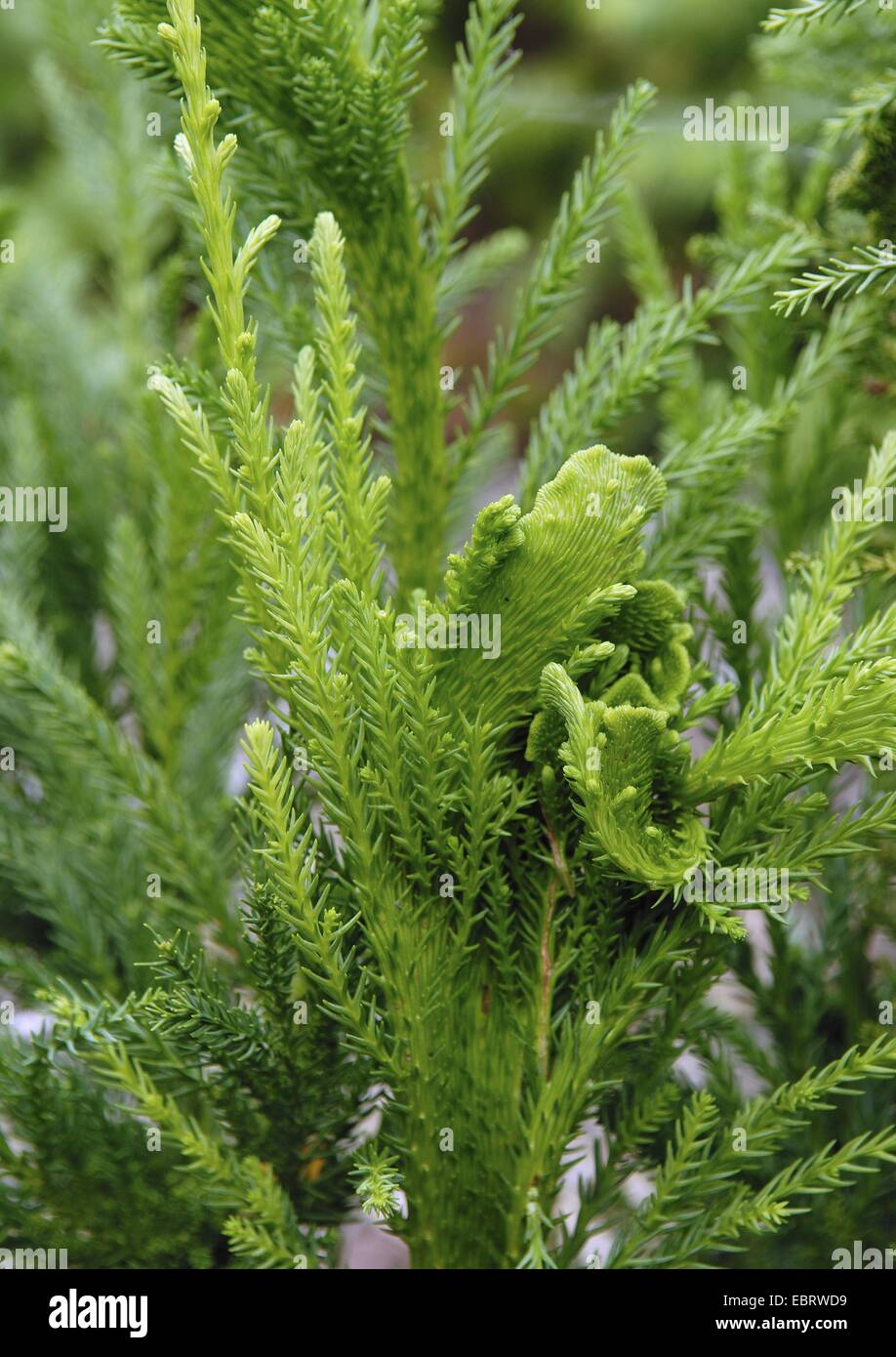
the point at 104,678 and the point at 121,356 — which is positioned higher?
the point at 121,356

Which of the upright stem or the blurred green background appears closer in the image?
the upright stem

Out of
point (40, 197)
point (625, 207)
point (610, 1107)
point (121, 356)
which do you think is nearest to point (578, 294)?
point (625, 207)

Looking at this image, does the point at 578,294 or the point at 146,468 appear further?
the point at 146,468

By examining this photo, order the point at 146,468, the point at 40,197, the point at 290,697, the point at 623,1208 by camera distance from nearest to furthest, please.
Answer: the point at 290,697, the point at 623,1208, the point at 146,468, the point at 40,197

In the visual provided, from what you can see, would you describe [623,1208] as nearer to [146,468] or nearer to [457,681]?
[457,681]

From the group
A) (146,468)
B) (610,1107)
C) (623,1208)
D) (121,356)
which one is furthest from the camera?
(121,356)

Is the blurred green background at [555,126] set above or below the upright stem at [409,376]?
above

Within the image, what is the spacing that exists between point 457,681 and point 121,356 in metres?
0.83

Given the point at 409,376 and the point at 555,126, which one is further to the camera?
the point at 555,126

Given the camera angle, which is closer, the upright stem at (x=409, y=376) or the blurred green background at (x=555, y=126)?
the upright stem at (x=409, y=376)

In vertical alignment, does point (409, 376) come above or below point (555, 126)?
below

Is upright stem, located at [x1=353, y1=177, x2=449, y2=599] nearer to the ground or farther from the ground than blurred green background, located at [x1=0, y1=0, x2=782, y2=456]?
nearer to the ground
